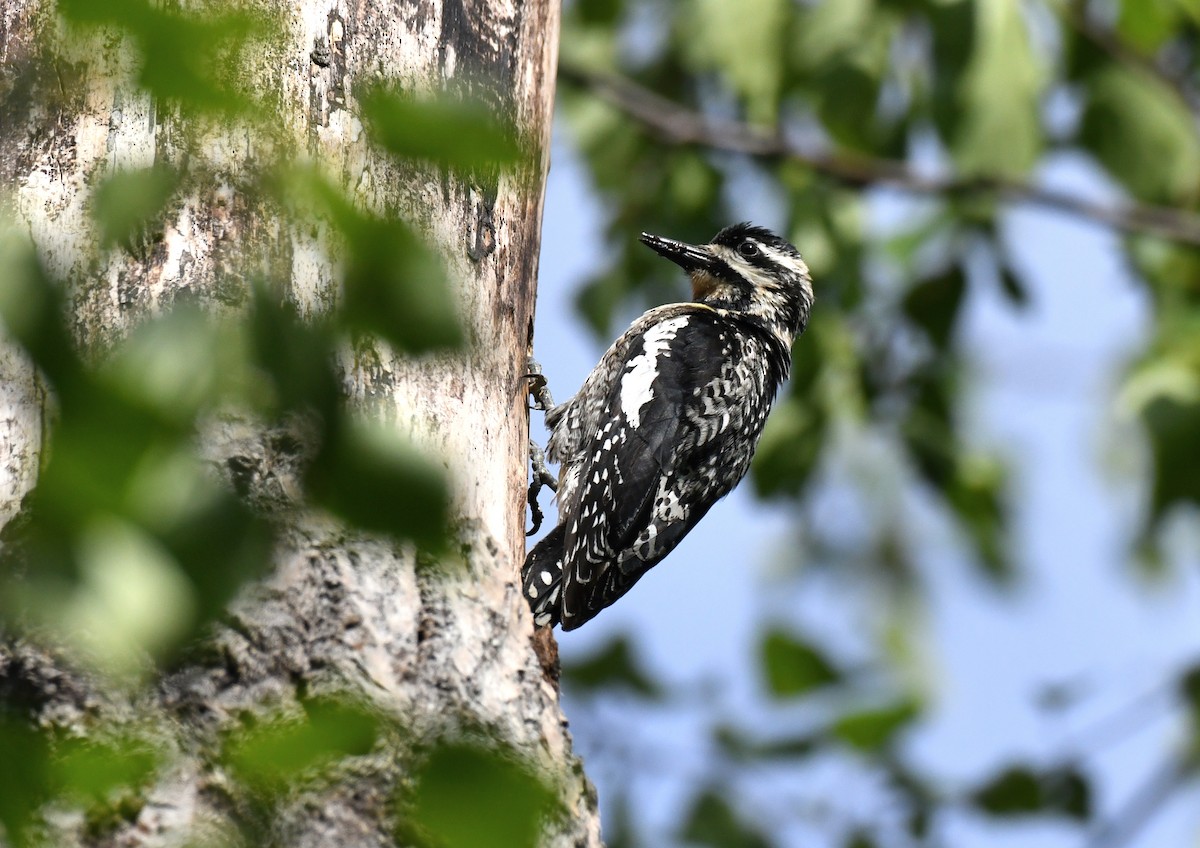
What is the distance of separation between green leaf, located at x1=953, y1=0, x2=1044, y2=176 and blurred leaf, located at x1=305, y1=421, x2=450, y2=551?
3318 millimetres

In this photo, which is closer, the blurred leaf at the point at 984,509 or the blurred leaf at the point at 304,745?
the blurred leaf at the point at 304,745

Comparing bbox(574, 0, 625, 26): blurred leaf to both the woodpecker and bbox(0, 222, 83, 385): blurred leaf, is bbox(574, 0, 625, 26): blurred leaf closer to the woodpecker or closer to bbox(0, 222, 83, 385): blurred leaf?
the woodpecker

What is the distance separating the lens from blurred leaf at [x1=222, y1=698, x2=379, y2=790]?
828 millimetres

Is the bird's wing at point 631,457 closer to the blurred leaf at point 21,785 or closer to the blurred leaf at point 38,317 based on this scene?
the blurred leaf at point 21,785

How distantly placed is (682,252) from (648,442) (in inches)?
39.8

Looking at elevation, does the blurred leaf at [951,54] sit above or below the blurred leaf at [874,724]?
above

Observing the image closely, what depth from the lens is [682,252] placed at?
16.5 ft

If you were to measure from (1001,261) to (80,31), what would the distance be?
156 inches

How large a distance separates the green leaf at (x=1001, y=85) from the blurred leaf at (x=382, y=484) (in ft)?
10.9

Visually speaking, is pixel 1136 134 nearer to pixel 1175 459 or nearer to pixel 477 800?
pixel 1175 459

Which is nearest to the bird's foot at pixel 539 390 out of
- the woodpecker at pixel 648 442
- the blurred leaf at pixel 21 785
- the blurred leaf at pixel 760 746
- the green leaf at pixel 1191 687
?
the woodpecker at pixel 648 442

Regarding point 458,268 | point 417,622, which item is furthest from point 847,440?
point 417,622

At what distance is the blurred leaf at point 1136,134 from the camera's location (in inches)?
157

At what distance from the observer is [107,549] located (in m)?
0.84
